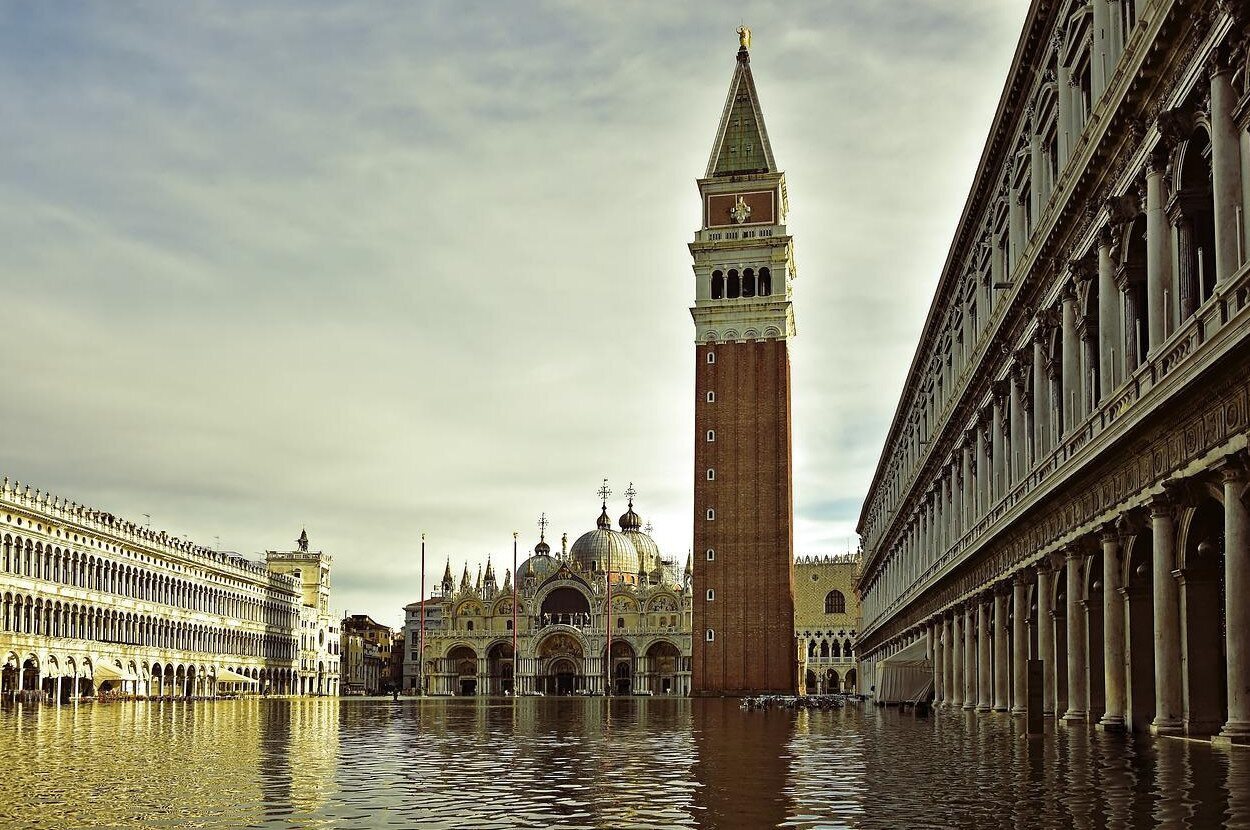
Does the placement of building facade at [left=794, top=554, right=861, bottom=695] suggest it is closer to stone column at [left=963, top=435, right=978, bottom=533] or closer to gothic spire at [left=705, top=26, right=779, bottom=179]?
gothic spire at [left=705, top=26, right=779, bottom=179]

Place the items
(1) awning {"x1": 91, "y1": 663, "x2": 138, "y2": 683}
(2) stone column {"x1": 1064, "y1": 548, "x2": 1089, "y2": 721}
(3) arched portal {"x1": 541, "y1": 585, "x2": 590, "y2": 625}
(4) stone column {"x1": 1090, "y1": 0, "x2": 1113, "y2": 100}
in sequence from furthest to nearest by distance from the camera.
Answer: (3) arched portal {"x1": 541, "y1": 585, "x2": 590, "y2": 625} < (1) awning {"x1": 91, "y1": 663, "x2": 138, "y2": 683} < (2) stone column {"x1": 1064, "y1": 548, "x2": 1089, "y2": 721} < (4) stone column {"x1": 1090, "y1": 0, "x2": 1113, "y2": 100}

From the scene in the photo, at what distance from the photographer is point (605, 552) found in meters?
156

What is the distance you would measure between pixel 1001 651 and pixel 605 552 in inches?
4751

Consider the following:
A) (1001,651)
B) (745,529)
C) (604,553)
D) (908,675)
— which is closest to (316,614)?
(604,553)

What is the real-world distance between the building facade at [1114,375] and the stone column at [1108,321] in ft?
0.13

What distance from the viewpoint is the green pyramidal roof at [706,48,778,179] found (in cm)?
10675

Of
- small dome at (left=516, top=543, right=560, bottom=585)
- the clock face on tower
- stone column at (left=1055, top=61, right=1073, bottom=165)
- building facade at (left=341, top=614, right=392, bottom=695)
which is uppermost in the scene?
the clock face on tower

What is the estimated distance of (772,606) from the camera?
99.2 m

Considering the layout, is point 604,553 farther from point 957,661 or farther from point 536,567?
point 957,661

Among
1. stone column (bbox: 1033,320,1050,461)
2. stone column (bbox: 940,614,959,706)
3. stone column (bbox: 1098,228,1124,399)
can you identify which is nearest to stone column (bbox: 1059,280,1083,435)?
stone column (bbox: 1098,228,1124,399)

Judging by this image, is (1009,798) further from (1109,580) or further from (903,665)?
(903,665)

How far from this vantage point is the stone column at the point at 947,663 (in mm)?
46906

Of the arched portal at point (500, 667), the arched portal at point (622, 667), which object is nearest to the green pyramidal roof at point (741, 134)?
the arched portal at point (622, 667)

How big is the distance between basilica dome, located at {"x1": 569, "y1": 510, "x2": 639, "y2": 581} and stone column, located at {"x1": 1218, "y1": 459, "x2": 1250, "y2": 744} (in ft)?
446
